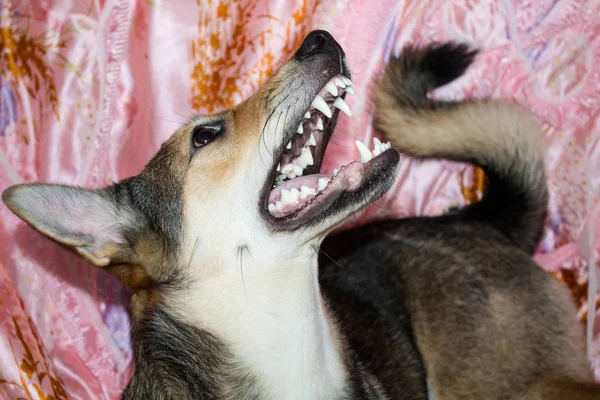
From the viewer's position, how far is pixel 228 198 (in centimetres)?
179

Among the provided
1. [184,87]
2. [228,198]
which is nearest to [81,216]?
[228,198]

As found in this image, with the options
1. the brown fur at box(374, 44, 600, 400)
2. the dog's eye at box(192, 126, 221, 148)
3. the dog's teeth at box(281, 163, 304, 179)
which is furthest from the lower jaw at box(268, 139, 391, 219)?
the brown fur at box(374, 44, 600, 400)

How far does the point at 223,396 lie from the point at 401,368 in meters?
0.77

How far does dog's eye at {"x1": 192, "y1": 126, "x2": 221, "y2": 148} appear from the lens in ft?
Answer: 6.40

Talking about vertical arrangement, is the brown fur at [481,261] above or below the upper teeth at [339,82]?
below

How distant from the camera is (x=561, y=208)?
2.98 m

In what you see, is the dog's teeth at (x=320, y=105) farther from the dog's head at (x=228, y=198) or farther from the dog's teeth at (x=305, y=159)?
the dog's teeth at (x=305, y=159)

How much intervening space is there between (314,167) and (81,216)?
0.68 meters

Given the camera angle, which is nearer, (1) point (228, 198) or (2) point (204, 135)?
(1) point (228, 198)

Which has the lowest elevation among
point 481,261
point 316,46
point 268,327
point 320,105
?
point 481,261

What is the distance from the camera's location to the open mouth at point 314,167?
1.80 meters

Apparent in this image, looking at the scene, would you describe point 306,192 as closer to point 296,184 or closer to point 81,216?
point 296,184

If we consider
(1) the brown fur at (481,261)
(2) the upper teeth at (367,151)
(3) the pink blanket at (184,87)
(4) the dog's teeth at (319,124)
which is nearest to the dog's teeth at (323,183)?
(2) the upper teeth at (367,151)

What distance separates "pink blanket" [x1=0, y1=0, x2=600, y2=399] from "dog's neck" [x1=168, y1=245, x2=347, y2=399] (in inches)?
45.3
